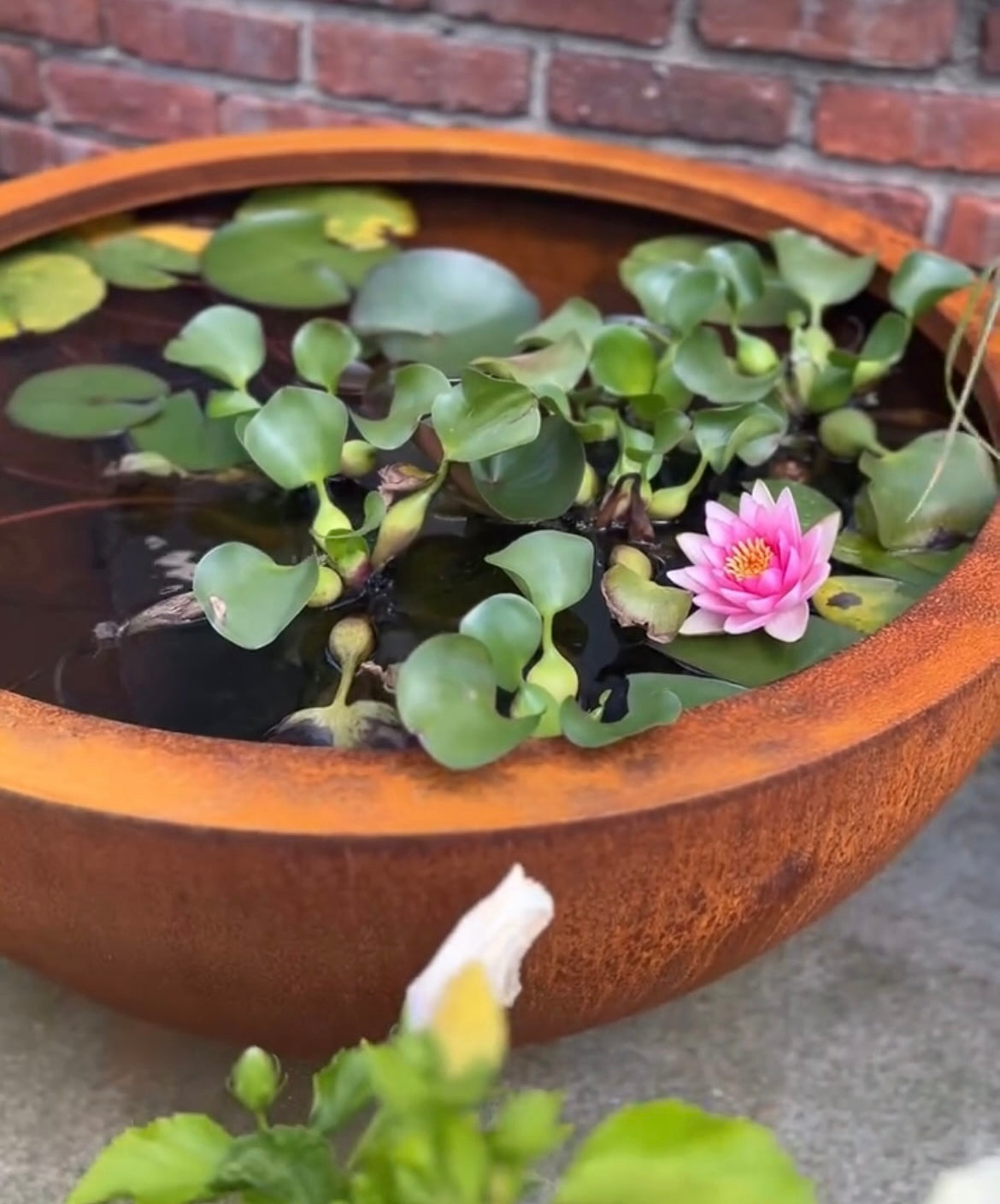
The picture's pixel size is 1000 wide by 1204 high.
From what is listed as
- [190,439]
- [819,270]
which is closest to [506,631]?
[190,439]

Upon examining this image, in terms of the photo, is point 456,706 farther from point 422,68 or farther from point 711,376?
point 422,68

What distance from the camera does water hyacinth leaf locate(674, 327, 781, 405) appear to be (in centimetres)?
64

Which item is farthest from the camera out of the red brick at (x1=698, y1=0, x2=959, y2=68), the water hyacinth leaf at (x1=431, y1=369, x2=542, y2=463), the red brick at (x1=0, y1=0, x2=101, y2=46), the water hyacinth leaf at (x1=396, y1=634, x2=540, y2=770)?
the red brick at (x1=0, y1=0, x2=101, y2=46)

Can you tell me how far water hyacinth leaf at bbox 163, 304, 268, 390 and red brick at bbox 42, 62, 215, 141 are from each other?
565 millimetres

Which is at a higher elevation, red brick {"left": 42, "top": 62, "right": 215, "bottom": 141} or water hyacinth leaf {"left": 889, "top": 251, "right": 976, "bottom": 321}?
water hyacinth leaf {"left": 889, "top": 251, "right": 976, "bottom": 321}

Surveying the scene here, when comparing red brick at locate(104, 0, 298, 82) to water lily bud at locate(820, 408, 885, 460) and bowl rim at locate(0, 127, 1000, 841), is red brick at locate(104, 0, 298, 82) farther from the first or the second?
bowl rim at locate(0, 127, 1000, 841)

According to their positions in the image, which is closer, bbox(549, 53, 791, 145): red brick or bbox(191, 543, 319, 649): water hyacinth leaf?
bbox(191, 543, 319, 649): water hyacinth leaf

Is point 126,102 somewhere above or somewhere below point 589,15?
below

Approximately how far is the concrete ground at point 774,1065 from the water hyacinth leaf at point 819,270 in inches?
14.0

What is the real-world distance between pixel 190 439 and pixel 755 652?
0.30 m

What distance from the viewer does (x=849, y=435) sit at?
66 centimetres

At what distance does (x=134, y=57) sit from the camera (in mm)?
1154

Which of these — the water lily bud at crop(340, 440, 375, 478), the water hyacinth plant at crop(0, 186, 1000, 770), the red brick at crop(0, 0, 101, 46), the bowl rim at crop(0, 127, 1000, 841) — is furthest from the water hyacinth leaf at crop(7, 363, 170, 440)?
the red brick at crop(0, 0, 101, 46)

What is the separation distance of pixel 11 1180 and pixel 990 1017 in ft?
1.63
